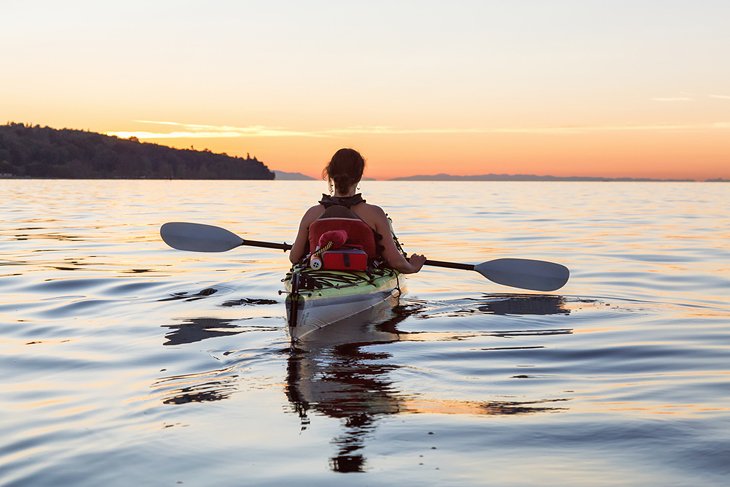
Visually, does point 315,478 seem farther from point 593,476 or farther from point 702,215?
point 702,215

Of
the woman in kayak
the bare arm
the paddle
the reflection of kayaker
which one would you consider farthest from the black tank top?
the paddle

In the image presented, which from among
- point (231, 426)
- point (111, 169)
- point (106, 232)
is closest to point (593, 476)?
point (231, 426)

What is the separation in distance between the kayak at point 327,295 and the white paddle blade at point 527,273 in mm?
1820

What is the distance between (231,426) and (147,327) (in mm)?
4012

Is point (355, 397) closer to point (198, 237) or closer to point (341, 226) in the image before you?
point (341, 226)

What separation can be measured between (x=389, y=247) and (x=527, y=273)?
255 cm

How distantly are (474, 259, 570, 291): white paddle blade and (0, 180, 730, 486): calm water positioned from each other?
0.28 m

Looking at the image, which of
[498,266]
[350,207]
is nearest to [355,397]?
[350,207]

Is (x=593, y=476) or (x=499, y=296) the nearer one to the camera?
(x=593, y=476)

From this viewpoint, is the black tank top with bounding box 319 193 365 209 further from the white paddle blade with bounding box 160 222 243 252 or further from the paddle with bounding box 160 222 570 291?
the white paddle blade with bounding box 160 222 243 252

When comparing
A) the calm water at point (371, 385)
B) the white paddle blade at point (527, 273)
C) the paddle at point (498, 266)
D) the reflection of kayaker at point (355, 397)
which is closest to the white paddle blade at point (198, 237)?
the paddle at point (498, 266)

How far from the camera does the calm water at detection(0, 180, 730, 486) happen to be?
4.15 m

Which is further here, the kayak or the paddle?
the paddle

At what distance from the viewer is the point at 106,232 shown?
22.1 m
